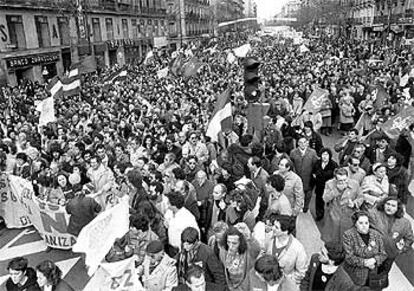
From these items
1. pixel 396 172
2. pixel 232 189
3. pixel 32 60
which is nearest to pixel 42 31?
pixel 32 60

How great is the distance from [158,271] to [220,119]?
4757mm

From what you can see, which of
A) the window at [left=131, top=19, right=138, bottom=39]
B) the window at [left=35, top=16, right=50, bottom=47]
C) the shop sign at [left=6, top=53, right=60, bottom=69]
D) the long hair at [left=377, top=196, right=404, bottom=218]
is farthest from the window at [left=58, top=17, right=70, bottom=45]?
the long hair at [left=377, top=196, right=404, bottom=218]

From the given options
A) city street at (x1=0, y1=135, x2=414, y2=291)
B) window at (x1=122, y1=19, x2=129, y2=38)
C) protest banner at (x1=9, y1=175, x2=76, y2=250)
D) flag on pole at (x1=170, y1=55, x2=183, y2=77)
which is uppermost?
window at (x1=122, y1=19, x2=129, y2=38)

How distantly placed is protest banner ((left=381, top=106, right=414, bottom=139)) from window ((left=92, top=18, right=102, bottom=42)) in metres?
31.2

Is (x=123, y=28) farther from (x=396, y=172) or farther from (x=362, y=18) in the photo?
(x=396, y=172)

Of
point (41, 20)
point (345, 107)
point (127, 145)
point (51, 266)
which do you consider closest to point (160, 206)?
point (51, 266)

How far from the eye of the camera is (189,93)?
15289 millimetres

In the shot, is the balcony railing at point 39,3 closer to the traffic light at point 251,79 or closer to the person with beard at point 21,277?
the traffic light at point 251,79

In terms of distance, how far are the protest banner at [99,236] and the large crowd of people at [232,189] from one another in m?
0.29

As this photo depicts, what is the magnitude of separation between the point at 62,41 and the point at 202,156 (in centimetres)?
2456

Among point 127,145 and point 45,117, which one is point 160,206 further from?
point 45,117

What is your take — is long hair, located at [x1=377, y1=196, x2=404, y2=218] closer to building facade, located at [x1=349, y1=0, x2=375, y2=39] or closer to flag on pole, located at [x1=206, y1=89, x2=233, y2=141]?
flag on pole, located at [x1=206, y1=89, x2=233, y2=141]

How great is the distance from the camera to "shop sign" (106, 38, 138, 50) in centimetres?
3690

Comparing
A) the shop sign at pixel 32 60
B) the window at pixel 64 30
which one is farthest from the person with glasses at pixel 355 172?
the window at pixel 64 30
